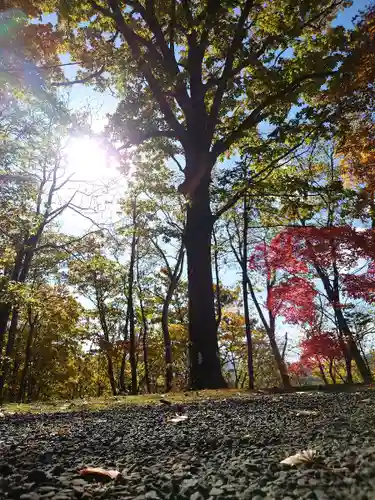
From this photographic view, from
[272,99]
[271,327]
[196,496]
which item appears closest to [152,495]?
[196,496]

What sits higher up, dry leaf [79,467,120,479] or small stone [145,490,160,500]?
dry leaf [79,467,120,479]

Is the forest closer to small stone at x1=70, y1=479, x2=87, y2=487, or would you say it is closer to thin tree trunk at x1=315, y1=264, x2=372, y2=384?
thin tree trunk at x1=315, y1=264, x2=372, y2=384

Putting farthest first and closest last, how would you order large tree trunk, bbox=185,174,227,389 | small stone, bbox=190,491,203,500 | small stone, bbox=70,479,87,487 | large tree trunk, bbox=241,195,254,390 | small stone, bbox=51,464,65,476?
large tree trunk, bbox=241,195,254,390, large tree trunk, bbox=185,174,227,389, small stone, bbox=51,464,65,476, small stone, bbox=70,479,87,487, small stone, bbox=190,491,203,500

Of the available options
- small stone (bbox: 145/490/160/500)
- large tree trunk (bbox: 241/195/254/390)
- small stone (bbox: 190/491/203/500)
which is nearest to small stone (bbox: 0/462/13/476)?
small stone (bbox: 145/490/160/500)

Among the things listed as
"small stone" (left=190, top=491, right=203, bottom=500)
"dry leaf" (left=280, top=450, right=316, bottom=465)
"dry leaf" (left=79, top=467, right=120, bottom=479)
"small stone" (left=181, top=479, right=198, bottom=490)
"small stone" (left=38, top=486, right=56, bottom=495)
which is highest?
"dry leaf" (left=280, top=450, right=316, bottom=465)

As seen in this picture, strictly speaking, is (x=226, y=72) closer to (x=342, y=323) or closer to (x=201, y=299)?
(x=201, y=299)

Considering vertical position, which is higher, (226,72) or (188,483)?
(226,72)

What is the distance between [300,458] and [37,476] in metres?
0.93

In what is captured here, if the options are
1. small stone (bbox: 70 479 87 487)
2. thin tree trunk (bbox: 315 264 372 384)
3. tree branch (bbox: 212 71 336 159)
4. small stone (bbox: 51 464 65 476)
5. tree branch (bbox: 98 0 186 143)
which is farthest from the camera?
thin tree trunk (bbox: 315 264 372 384)

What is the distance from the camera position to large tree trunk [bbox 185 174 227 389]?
21.4 ft

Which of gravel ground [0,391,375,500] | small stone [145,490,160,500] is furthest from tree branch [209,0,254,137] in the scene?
small stone [145,490,160,500]

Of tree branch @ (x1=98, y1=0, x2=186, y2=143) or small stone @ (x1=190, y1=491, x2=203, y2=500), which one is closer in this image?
small stone @ (x1=190, y1=491, x2=203, y2=500)

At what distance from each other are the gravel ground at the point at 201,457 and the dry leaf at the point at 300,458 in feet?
0.06

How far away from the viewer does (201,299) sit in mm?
6895
